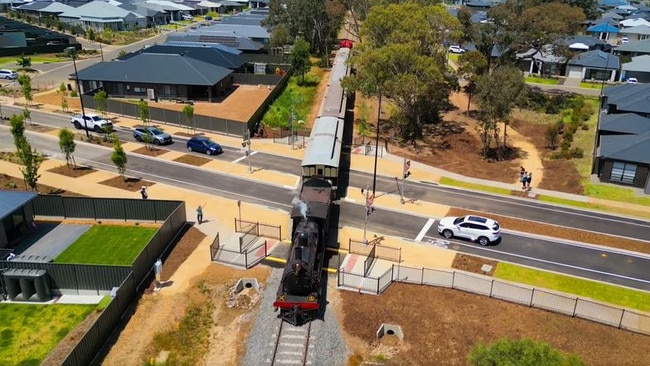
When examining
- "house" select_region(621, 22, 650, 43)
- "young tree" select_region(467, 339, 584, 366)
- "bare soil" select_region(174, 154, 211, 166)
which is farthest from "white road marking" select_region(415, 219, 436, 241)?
"house" select_region(621, 22, 650, 43)

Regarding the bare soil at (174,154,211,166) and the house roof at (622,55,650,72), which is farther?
the house roof at (622,55,650,72)

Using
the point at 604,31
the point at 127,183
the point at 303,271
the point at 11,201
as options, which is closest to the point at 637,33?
the point at 604,31

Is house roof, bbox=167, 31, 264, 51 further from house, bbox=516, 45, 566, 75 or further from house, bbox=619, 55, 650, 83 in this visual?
house, bbox=619, 55, 650, 83

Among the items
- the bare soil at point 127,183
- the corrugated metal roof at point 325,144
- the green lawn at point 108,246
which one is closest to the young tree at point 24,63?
the bare soil at point 127,183

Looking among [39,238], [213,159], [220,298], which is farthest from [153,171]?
[220,298]

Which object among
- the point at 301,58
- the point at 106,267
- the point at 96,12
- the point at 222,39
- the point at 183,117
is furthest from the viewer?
the point at 96,12

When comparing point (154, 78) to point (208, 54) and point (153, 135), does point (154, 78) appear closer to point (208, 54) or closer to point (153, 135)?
point (208, 54)
